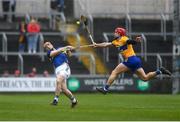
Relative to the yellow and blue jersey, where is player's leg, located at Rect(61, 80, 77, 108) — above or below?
below

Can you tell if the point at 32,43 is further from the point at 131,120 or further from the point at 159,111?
the point at 131,120

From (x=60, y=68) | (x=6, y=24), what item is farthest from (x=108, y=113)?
(x=6, y=24)

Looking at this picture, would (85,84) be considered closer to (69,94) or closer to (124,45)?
(124,45)

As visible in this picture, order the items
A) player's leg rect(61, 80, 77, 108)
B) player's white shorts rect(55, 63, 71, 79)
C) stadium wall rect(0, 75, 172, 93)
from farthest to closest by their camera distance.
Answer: stadium wall rect(0, 75, 172, 93) → player's white shorts rect(55, 63, 71, 79) → player's leg rect(61, 80, 77, 108)

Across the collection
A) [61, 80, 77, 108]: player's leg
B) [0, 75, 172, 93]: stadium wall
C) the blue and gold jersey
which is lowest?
[0, 75, 172, 93]: stadium wall

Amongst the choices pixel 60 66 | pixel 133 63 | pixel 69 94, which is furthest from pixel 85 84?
pixel 69 94

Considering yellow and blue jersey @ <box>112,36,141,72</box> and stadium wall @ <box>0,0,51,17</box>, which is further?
stadium wall @ <box>0,0,51,17</box>

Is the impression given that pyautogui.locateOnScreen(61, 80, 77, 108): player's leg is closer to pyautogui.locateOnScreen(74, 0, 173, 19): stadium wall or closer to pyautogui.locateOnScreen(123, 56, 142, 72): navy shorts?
pyautogui.locateOnScreen(123, 56, 142, 72): navy shorts

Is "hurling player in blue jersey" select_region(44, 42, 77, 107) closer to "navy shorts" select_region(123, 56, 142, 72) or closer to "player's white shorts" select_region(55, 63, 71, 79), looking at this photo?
"player's white shorts" select_region(55, 63, 71, 79)

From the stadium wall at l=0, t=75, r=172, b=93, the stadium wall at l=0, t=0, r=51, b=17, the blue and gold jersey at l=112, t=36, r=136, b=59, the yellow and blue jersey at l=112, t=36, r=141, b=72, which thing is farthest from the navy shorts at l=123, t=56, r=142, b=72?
the stadium wall at l=0, t=0, r=51, b=17

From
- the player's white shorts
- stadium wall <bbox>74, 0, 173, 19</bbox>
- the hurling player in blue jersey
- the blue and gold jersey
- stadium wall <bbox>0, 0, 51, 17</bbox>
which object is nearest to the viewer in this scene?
the hurling player in blue jersey

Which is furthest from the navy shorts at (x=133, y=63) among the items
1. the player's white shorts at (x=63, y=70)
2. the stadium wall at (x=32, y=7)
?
the stadium wall at (x=32, y=7)

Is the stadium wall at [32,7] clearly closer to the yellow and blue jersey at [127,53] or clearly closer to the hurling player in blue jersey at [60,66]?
the yellow and blue jersey at [127,53]

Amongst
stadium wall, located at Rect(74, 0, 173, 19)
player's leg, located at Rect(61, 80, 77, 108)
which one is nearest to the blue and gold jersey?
player's leg, located at Rect(61, 80, 77, 108)
